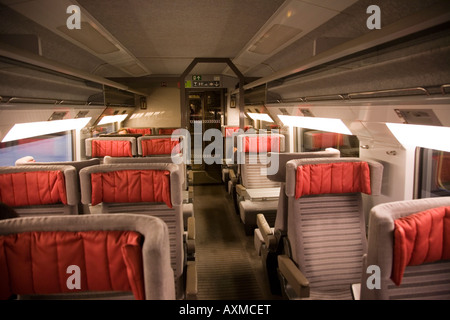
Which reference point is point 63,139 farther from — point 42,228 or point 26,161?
point 42,228

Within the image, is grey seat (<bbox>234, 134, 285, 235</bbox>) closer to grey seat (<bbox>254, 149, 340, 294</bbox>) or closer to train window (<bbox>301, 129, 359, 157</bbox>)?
train window (<bbox>301, 129, 359, 157</bbox>)

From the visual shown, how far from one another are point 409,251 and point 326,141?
458 centimetres

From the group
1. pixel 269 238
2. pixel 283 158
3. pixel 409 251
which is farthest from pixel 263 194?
pixel 409 251

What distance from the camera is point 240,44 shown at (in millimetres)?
5277

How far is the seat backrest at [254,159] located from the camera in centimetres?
571

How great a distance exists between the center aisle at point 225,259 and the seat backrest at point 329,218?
2.99 ft

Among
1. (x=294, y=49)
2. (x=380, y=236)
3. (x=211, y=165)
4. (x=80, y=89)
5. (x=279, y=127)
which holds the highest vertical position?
(x=294, y=49)

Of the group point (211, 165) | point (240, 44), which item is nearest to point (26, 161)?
point (240, 44)

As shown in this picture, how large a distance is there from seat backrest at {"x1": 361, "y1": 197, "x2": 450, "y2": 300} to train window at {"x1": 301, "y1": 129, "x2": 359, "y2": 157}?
3.54 m

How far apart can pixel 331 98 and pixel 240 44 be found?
216cm

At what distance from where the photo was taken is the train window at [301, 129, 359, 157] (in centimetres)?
526

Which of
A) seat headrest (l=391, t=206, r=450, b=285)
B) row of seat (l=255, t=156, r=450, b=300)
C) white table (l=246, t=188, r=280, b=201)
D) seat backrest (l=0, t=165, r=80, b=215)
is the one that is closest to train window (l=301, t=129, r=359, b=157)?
white table (l=246, t=188, r=280, b=201)

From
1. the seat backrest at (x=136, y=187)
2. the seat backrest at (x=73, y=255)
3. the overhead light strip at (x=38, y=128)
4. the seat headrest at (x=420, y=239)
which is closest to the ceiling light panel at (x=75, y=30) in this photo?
the overhead light strip at (x=38, y=128)

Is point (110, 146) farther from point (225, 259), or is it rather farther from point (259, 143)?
point (225, 259)
